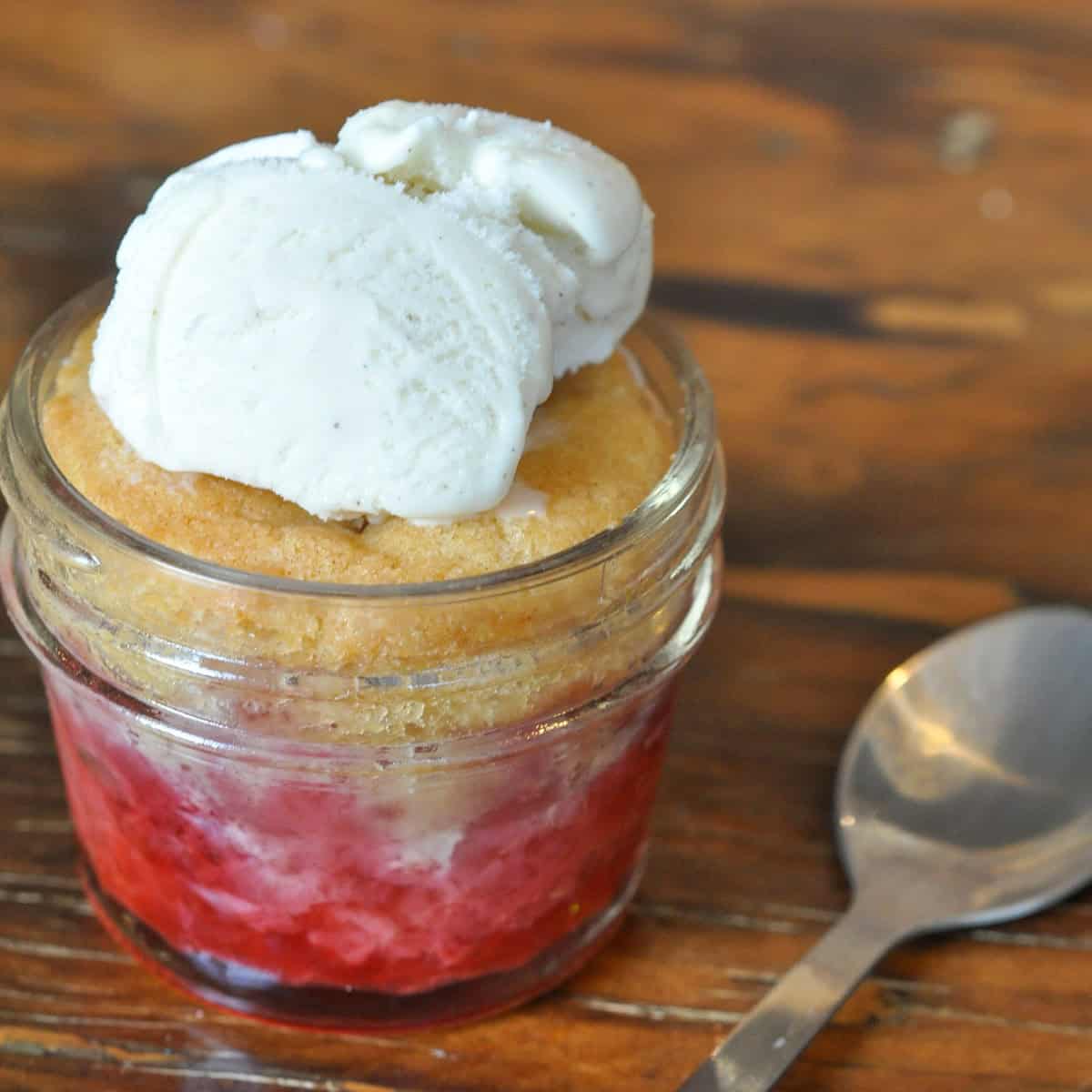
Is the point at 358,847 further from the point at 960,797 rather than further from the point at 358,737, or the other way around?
the point at 960,797

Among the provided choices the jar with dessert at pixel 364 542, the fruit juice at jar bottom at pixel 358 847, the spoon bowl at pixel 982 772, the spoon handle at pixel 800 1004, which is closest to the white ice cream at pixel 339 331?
the jar with dessert at pixel 364 542

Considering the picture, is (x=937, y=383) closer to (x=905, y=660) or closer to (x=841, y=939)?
(x=905, y=660)

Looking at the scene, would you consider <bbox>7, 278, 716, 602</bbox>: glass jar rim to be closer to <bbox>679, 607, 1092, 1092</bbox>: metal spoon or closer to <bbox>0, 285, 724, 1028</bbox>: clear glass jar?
<bbox>0, 285, 724, 1028</bbox>: clear glass jar

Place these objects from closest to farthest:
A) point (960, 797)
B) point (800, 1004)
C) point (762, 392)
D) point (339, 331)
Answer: point (339, 331)
point (800, 1004)
point (960, 797)
point (762, 392)

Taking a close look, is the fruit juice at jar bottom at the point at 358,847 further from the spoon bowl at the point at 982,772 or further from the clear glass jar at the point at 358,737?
the spoon bowl at the point at 982,772

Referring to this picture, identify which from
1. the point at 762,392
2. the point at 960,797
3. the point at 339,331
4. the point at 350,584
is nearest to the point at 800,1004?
the point at 960,797

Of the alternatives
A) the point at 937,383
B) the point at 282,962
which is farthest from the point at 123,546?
the point at 937,383

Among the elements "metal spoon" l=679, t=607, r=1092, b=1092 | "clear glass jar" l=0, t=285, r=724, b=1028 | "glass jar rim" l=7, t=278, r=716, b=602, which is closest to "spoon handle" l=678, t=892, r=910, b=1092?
"metal spoon" l=679, t=607, r=1092, b=1092
